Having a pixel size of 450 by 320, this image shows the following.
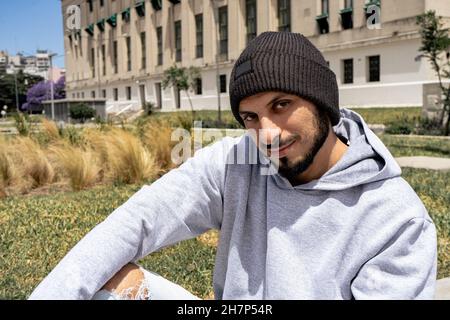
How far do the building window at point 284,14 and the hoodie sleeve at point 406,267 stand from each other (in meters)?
32.3

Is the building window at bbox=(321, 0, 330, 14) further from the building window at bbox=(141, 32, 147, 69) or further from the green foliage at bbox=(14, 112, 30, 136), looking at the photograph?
the green foliage at bbox=(14, 112, 30, 136)

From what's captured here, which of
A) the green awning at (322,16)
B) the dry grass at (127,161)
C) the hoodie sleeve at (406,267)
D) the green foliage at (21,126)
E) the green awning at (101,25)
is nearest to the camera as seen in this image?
the hoodie sleeve at (406,267)

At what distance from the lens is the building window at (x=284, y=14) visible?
3269 centimetres

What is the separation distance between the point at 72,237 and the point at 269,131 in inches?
130

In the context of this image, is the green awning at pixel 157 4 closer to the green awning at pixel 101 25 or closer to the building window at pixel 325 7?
the green awning at pixel 101 25

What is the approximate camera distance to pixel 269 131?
154 cm

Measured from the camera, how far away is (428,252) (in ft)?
4.68

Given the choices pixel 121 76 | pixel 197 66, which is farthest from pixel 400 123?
pixel 121 76

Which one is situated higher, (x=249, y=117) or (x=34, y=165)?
(x=249, y=117)

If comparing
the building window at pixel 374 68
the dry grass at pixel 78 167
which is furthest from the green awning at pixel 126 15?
the dry grass at pixel 78 167

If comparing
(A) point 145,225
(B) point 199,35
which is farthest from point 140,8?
(A) point 145,225

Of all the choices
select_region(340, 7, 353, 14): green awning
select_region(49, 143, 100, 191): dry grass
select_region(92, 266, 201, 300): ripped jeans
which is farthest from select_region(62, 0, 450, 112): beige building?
select_region(92, 266, 201, 300): ripped jeans

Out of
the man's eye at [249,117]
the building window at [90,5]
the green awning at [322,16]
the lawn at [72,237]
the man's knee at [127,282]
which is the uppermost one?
the building window at [90,5]

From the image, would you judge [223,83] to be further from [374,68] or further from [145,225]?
[145,225]
